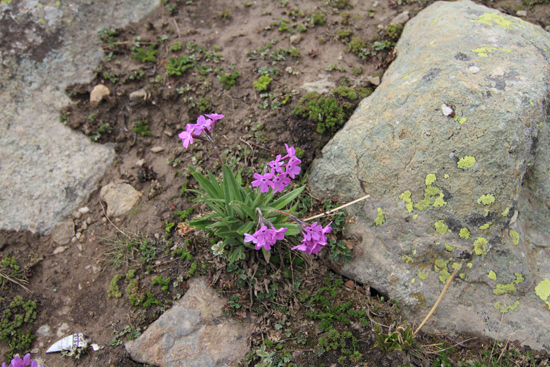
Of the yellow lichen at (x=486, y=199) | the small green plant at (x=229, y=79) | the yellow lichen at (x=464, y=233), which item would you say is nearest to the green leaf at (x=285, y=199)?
the yellow lichen at (x=464, y=233)

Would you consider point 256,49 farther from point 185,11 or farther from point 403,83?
point 403,83

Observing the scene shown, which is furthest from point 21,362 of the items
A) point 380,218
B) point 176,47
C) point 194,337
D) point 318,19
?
point 318,19

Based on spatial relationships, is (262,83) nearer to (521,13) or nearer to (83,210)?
(83,210)

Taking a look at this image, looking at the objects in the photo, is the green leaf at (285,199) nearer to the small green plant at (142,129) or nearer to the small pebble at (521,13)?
the small green plant at (142,129)

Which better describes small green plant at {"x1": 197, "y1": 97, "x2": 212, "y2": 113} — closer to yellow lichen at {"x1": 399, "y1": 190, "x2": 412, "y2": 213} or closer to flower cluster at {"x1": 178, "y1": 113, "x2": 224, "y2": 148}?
flower cluster at {"x1": 178, "y1": 113, "x2": 224, "y2": 148}

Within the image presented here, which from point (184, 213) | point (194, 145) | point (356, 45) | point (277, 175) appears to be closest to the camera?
point (277, 175)
